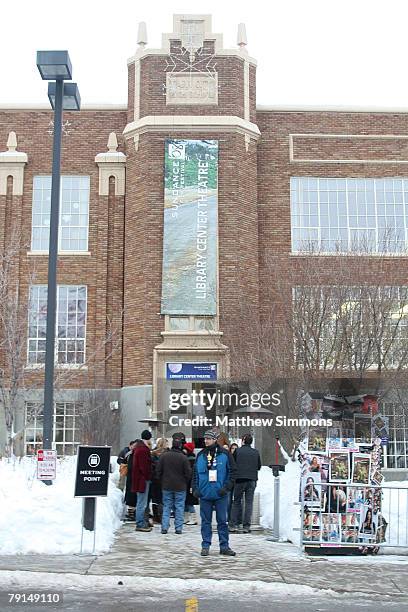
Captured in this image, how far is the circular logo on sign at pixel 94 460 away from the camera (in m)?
11.3

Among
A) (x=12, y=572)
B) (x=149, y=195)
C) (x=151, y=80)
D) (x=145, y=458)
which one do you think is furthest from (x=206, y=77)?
(x=12, y=572)

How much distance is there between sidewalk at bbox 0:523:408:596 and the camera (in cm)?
951

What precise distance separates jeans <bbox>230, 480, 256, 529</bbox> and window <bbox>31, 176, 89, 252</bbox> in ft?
53.5

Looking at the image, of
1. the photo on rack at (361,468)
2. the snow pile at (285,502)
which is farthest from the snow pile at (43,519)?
the photo on rack at (361,468)

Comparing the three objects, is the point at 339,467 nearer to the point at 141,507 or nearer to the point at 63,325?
the point at 141,507

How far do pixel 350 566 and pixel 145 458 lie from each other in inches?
172

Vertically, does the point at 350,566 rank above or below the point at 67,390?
below

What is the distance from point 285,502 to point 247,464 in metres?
1.09

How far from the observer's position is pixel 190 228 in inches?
1045

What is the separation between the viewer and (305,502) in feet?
38.3

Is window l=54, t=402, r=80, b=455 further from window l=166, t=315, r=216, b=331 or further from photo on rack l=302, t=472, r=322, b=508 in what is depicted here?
photo on rack l=302, t=472, r=322, b=508

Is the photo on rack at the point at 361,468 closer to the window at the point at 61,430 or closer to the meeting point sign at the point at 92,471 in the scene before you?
the meeting point sign at the point at 92,471

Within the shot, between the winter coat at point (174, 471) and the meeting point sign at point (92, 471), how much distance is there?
1.76m

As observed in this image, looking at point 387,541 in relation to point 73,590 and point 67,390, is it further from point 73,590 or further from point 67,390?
point 67,390
